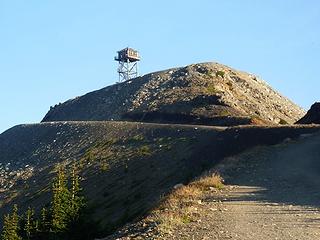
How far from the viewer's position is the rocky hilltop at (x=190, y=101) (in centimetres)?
6856

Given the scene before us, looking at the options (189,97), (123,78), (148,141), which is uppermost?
(123,78)

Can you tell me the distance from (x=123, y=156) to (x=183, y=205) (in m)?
32.8

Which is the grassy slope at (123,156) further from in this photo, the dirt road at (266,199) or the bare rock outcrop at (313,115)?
the bare rock outcrop at (313,115)

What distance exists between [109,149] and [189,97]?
2211cm

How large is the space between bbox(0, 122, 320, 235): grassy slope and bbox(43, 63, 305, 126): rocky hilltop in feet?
26.8

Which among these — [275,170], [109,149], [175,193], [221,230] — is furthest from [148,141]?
[221,230]

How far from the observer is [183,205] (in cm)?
1856

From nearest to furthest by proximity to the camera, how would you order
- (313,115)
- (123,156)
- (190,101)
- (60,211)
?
(60,211) < (123,156) < (313,115) < (190,101)

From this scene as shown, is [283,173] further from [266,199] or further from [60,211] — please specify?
[60,211]

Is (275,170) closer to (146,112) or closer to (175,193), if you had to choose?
(175,193)

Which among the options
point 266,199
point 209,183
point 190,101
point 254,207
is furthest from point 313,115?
point 254,207

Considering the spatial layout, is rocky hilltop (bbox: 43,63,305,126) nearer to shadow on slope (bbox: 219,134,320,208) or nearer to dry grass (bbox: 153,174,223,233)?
shadow on slope (bbox: 219,134,320,208)

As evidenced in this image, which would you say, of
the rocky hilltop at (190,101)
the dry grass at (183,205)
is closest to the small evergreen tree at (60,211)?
the dry grass at (183,205)

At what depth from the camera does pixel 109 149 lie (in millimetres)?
56281
